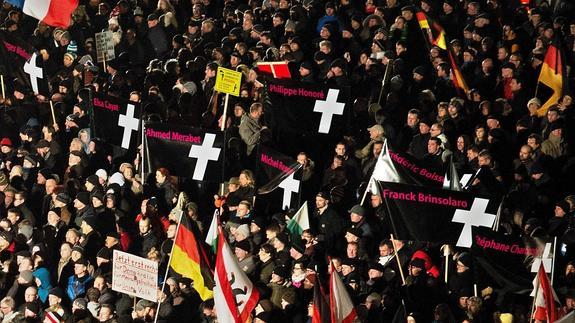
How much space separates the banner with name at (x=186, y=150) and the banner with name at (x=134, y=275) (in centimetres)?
189

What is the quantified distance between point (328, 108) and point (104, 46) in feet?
16.2

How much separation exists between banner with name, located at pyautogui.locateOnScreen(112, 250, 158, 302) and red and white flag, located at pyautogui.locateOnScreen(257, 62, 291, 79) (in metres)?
4.60

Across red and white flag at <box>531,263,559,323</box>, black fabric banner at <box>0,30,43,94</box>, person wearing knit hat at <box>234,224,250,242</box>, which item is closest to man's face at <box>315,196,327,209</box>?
person wearing knit hat at <box>234,224,250,242</box>

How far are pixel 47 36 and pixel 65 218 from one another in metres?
5.47

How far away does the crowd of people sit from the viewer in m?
16.4

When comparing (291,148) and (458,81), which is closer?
(291,148)

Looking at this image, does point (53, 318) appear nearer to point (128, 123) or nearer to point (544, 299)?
point (128, 123)

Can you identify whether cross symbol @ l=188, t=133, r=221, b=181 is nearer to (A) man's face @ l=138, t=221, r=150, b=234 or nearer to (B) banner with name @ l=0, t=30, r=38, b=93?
(A) man's face @ l=138, t=221, r=150, b=234

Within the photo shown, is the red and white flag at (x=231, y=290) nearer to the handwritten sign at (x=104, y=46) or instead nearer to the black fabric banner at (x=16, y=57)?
the black fabric banner at (x=16, y=57)

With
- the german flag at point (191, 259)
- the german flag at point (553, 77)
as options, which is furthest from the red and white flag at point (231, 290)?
the german flag at point (553, 77)

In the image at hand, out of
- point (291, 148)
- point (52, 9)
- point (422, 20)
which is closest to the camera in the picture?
point (291, 148)

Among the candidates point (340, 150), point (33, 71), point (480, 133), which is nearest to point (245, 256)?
point (340, 150)

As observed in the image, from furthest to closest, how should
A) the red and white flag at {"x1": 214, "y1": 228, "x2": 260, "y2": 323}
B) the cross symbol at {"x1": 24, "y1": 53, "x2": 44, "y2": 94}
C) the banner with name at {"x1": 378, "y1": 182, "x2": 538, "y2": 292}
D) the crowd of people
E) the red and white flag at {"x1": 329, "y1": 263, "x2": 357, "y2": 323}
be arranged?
1. the cross symbol at {"x1": 24, "y1": 53, "x2": 44, "y2": 94}
2. the crowd of people
3. the banner with name at {"x1": 378, "y1": 182, "x2": 538, "y2": 292}
4. the red and white flag at {"x1": 214, "y1": 228, "x2": 260, "y2": 323}
5. the red and white flag at {"x1": 329, "y1": 263, "x2": 357, "y2": 323}

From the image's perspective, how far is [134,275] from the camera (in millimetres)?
16547
